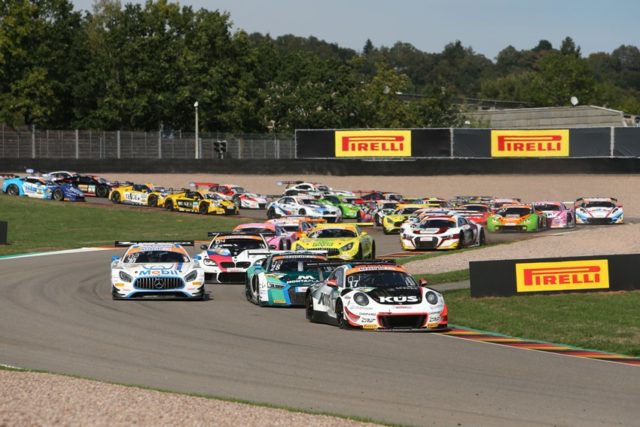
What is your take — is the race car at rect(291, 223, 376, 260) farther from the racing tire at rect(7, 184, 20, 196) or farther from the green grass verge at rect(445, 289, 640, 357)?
the racing tire at rect(7, 184, 20, 196)

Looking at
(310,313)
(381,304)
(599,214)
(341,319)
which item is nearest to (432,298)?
(381,304)

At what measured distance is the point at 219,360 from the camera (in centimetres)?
1684

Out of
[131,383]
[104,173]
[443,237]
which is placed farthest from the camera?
[104,173]

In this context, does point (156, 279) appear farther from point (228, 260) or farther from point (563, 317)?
point (563, 317)

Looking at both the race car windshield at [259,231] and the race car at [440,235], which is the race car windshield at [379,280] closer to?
the race car windshield at [259,231]

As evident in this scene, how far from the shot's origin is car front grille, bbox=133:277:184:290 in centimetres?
2530

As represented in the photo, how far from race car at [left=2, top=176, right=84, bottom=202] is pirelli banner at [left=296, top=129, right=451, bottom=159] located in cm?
1654

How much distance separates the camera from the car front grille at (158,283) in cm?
2530

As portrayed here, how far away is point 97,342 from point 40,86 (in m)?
78.4

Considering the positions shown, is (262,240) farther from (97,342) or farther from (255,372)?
(255,372)

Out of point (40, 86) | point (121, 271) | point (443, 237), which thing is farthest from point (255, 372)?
point (40, 86)

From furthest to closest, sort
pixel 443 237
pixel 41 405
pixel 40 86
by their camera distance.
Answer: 1. pixel 40 86
2. pixel 443 237
3. pixel 41 405

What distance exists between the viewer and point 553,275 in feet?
85.3

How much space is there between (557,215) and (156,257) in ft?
92.5
